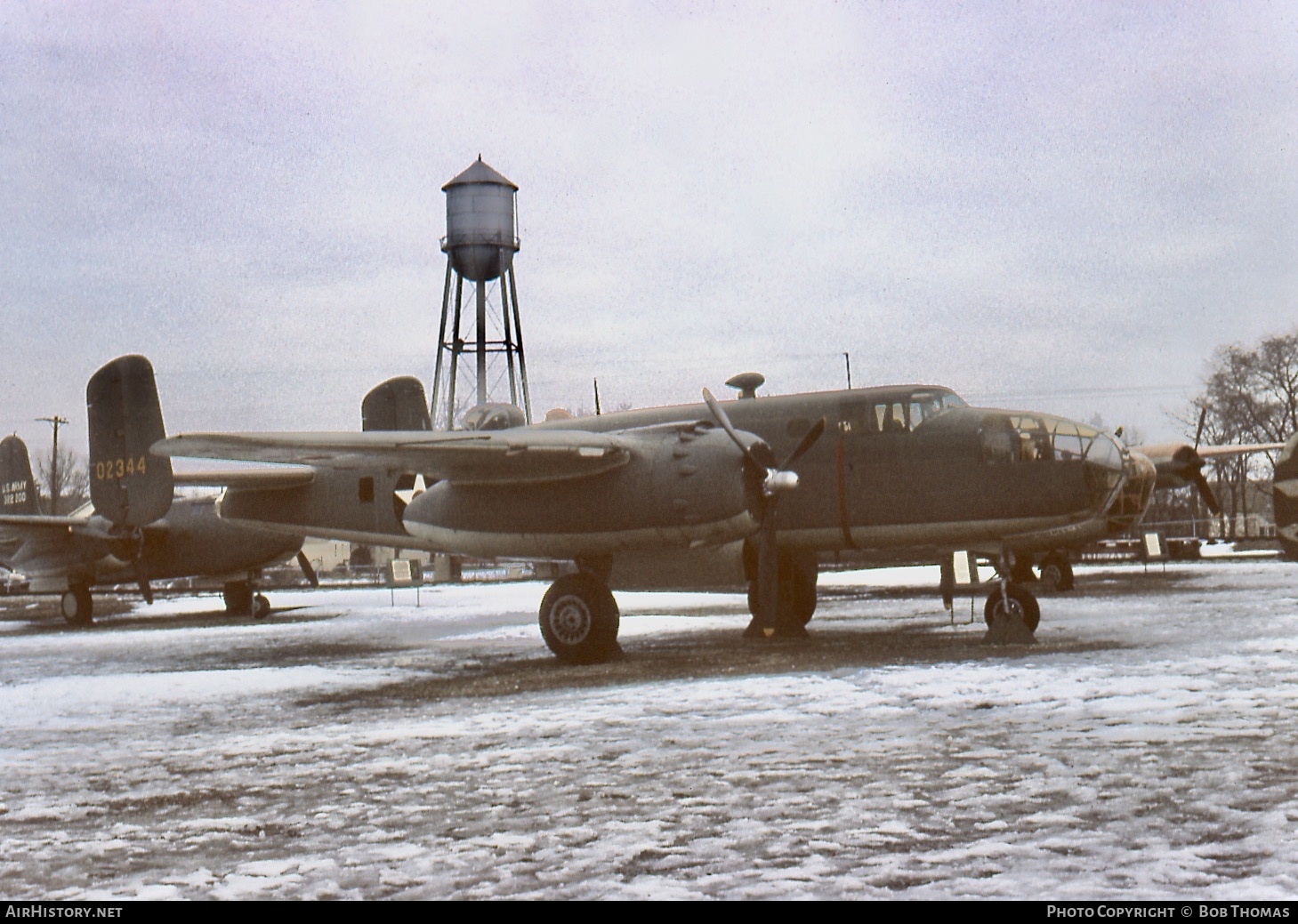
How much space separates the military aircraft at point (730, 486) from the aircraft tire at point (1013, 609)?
34mm

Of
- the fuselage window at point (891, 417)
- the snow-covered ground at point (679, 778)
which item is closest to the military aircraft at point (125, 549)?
the snow-covered ground at point (679, 778)

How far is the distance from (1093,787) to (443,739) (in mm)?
4693

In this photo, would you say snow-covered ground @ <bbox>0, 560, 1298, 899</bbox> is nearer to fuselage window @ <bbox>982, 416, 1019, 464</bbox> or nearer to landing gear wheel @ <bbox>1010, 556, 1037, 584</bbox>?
landing gear wheel @ <bbox>1010, 556, 1037, 584</bbox>

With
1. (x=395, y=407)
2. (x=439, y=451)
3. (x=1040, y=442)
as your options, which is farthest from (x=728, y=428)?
(x=395, y=407)

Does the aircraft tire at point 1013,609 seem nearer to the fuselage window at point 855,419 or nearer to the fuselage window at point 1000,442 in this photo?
the fuselage window at point 1000,442

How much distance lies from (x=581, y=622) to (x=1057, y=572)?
57.6 ft

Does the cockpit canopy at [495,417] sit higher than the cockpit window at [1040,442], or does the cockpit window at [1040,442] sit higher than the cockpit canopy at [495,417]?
the cockpit canopy at [495,417]

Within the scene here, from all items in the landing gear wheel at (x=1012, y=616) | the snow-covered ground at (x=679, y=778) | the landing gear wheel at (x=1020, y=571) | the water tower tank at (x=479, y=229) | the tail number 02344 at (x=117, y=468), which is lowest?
the snow-covered ground at (x=679, y=778)

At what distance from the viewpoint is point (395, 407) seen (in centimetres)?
2042

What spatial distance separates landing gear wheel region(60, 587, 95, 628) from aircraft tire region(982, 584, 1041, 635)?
22.3 m

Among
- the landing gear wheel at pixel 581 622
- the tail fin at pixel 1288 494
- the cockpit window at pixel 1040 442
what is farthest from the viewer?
the tail fin at pixel 1288 494

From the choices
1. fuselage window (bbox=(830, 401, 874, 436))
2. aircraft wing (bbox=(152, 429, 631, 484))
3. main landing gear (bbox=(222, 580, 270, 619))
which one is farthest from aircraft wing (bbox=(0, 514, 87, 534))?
fuselage window (bbox=(830, 401, 874, 436))

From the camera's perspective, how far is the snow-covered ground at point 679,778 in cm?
490

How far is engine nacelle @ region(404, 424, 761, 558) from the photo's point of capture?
13.6m
